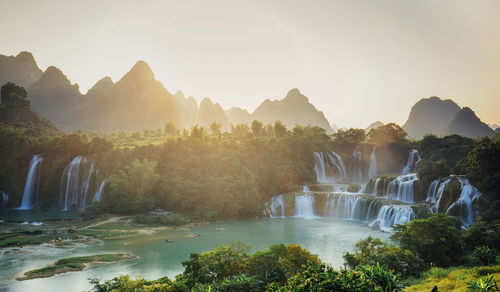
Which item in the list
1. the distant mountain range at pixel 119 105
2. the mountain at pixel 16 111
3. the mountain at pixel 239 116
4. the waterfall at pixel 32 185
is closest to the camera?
the waterfall at pixel 32 185

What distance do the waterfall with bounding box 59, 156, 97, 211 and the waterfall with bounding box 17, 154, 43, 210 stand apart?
13.6ft

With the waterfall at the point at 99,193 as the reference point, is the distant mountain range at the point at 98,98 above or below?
above

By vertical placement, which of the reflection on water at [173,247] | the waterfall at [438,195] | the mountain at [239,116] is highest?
the mountain at [239,116]

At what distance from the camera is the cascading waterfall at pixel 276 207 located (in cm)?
3309

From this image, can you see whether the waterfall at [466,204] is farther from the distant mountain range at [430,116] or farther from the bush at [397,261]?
the distant mountain range at [430,116]

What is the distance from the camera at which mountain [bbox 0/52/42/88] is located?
390ft

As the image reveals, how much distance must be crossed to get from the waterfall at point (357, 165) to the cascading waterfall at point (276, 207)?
24.0 meters

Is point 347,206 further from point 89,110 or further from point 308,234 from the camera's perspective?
point 89,110

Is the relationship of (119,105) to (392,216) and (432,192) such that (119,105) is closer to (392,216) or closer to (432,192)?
(392,216)

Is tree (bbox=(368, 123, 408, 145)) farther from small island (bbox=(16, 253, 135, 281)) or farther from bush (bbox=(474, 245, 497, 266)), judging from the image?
small island (bbox=(16, 253, 135, 281))

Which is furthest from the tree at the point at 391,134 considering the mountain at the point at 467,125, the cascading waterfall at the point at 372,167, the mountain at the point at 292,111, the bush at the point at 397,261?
the mountain at the point at 292,111

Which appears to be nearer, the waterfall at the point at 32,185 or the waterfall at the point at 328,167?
the waterfall at the point at 32,185

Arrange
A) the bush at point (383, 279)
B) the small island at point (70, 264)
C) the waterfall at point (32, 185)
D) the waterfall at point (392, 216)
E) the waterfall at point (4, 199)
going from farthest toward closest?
1. the waterfall at point (32, 185)
2. the waterfall at point (4, 199)
3. the waterfall at point (392, 216)
4. the small island at point (70, 264)
5. the bush at point (383, 279)

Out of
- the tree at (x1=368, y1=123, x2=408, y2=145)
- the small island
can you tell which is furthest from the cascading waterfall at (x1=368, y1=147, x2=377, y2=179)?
the small island
